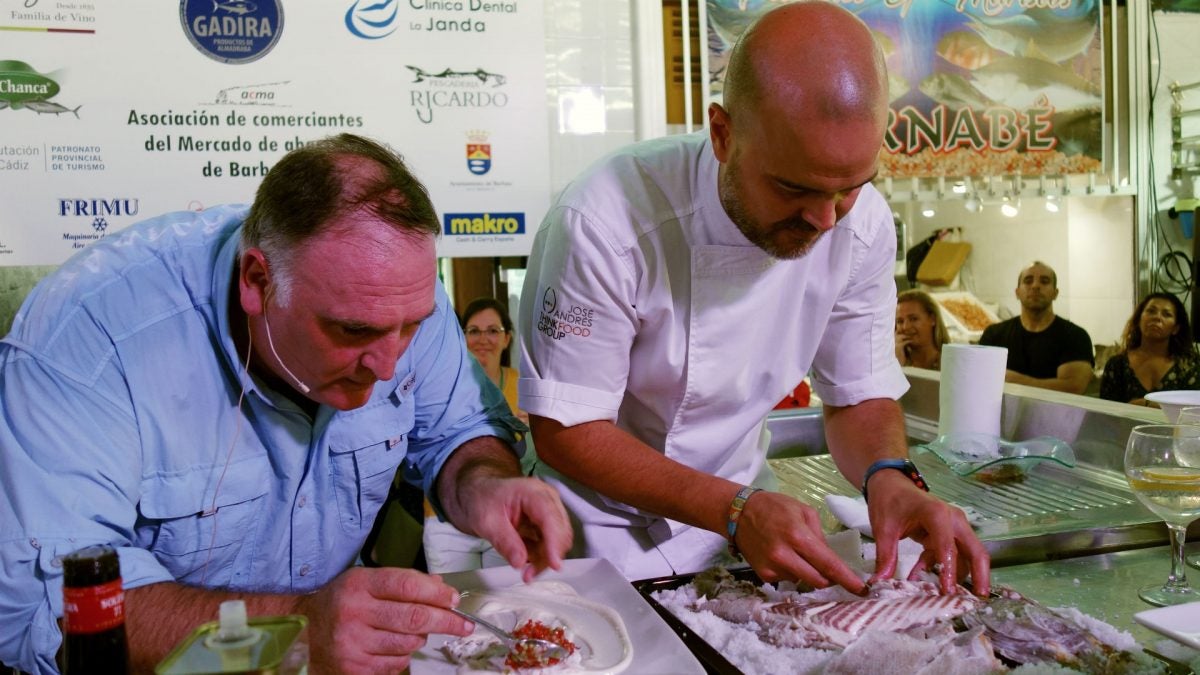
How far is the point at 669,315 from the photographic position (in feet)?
5.20

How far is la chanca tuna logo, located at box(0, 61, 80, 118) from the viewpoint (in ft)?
9.11

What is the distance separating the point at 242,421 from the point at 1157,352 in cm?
444

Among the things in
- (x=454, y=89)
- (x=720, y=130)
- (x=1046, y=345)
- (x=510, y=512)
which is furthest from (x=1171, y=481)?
(x=1046, y=345)

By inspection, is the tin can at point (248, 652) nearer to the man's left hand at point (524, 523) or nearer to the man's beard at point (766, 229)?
the man's left hand at point (524, 523)

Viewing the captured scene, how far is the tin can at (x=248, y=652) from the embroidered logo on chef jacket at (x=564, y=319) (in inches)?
32.7

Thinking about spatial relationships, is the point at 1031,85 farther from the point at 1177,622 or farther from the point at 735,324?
the point at 1177,622

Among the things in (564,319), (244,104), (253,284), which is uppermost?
(244,104)

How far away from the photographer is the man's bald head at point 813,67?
1.28m

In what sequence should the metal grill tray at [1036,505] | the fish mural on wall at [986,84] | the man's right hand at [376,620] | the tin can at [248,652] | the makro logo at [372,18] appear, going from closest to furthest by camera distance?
the tin can at [248,652], the man's right hand at [376,620], the metal grill tray at [1036,505], the makro logo at [372,18], the fish mural on wall at [986,84]

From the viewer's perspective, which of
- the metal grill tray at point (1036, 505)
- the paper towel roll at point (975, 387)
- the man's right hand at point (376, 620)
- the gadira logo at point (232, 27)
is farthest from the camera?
the gadira logo at point (232, 27)

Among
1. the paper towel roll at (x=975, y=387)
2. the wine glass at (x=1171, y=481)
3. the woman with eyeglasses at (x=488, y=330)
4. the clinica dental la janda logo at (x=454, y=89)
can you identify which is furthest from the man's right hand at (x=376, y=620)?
the woman with eyeglasses at (x=488, y=330)

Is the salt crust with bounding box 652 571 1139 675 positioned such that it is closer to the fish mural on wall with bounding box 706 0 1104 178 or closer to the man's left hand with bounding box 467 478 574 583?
the man's left hand with bounding box 467 478 574 583

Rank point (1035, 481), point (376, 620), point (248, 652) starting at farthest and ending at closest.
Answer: point (1035, 481), point (376, 620), point (248, 652)

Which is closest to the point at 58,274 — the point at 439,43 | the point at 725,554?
the point at 725,554
